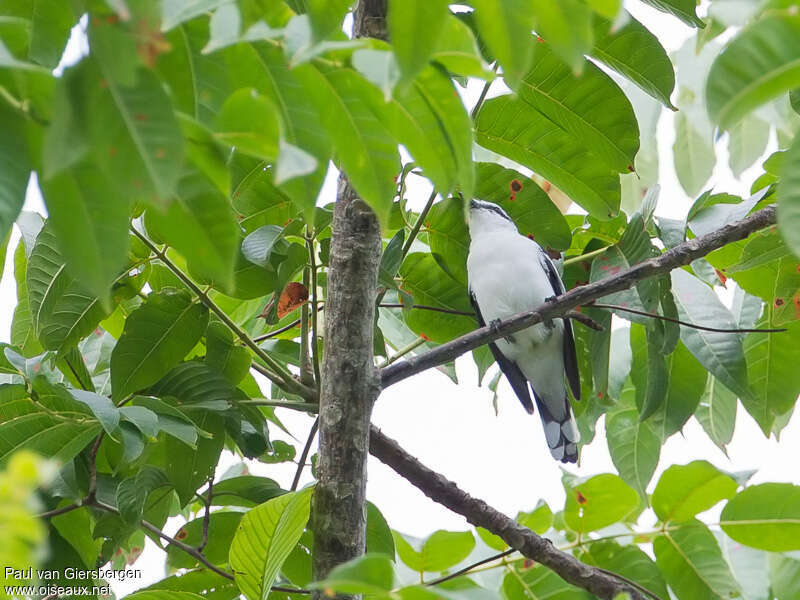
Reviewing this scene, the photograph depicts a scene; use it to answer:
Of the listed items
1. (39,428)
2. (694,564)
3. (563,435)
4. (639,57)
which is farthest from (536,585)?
(563,435)

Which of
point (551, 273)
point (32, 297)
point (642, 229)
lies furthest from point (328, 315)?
point (551, 273)

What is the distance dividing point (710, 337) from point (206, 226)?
1.56 meters

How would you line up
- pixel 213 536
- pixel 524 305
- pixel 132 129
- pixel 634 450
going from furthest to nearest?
1. pixel 524 305
2. pixel 634 450
3. pixel 213 536
4. pixel 132 129

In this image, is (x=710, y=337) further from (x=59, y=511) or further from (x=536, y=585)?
(x=59, y=511)

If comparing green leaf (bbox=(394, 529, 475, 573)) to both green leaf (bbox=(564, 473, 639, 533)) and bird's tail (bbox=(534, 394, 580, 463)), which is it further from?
bird's tail (bbox=(534, 394, 580, 463))

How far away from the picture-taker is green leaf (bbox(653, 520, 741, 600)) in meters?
1.98

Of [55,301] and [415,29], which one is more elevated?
[55,301]

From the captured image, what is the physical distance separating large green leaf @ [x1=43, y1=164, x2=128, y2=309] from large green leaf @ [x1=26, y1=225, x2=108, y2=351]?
102 cm

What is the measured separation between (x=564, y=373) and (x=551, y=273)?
0.51 m

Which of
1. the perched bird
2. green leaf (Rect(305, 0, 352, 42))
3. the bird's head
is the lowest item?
green leaf (Rect(305, 0, 352, 42))

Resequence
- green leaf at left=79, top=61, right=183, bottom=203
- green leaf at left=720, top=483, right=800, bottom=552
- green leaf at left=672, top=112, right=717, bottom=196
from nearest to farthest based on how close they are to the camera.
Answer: green leaf at left=79, top=61, right=183, bottom=203 < green leaf at left=720, top=483, right=800, bottom=552 < green leaf at left=672, top=112, right=717, bottom=196

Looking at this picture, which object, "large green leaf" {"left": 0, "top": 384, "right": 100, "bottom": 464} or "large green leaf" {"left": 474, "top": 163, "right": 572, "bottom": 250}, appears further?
"large green leaf" {"left": 474, "top": 163, "right": 572, "bottom": 250}

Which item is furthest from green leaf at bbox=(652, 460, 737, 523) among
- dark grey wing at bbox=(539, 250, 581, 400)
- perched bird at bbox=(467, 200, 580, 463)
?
perched bird at bbox=(467, 200, 580, 463)

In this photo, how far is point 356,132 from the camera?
1158mm
